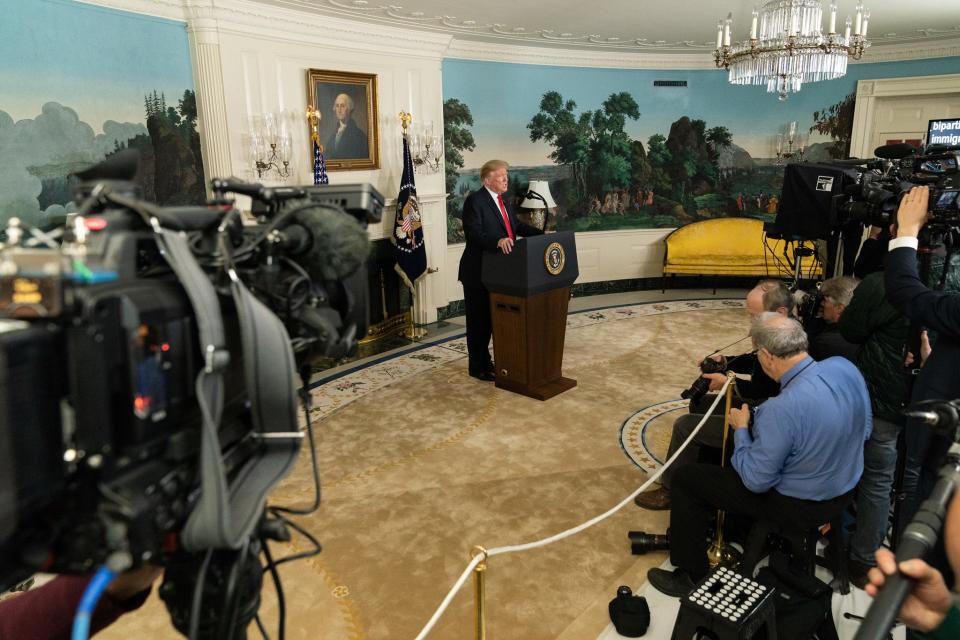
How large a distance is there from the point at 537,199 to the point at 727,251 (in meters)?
3.30

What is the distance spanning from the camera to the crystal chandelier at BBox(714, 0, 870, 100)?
489 centimetres

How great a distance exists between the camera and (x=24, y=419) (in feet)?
2.64

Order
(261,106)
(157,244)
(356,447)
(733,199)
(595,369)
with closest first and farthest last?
(157,244), (356,447), (261,106), (595,369), (733,199)

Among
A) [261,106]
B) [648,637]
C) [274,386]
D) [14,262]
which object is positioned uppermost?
[261,106]

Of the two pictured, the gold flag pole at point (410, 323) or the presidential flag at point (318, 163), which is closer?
the presidential flag at point (318, 163)

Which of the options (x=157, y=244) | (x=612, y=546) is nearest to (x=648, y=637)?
(x=612, y=546)

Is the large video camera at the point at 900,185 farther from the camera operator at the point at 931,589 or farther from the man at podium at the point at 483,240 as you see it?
the man at podium at the point at 483,240

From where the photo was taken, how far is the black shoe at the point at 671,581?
2.97 metres

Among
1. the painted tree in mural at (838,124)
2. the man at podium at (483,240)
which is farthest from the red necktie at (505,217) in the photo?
the painted tree in mural at (838,124)

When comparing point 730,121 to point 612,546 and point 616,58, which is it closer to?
point 616,58

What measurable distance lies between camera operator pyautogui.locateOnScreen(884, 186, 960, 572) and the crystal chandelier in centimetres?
285

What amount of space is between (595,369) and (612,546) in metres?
2.89

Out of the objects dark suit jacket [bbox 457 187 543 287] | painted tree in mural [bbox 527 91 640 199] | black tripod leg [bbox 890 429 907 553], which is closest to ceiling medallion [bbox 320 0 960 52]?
painted tree in mural [bbox 527 91 640 199]

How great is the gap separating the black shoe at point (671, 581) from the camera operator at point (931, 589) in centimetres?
171
